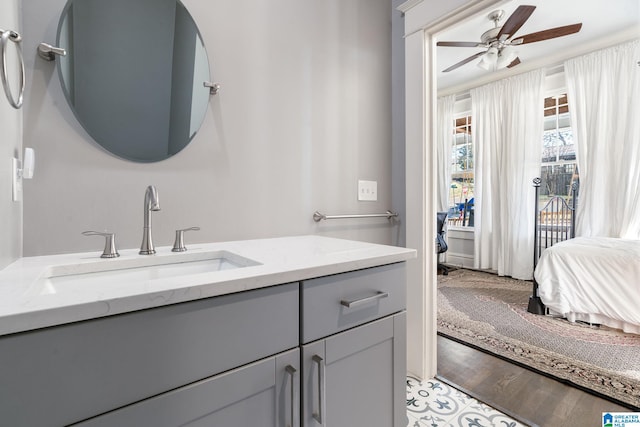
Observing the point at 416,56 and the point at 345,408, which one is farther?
the point at 416,56

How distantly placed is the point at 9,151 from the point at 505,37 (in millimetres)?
3487

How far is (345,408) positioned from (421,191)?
1.19 metres

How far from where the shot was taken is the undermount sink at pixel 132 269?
2.80 ft

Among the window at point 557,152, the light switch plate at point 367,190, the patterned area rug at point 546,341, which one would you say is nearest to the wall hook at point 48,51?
the light switch plate at point 367,190

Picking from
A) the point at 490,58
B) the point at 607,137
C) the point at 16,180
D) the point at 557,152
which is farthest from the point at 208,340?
the point at 557,152

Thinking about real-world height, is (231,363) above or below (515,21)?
below

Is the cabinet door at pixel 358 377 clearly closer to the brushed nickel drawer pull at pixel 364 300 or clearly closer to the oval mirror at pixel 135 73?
the brushed nickel drawer pull at pixel 364 300

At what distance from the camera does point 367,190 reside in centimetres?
184

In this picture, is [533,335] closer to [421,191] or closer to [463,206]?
[421,191]

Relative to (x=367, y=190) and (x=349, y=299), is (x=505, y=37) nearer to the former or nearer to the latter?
(x=367, y=190)

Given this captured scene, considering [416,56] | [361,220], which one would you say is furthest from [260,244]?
[416,56]

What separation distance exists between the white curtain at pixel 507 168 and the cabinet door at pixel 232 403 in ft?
13.6

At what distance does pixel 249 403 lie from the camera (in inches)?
28.2

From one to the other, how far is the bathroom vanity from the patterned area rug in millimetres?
1451
